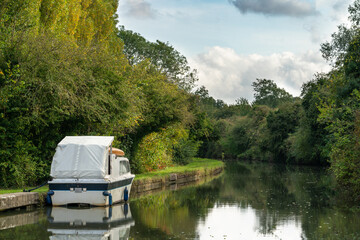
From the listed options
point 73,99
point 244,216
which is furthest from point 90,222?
point 73,99

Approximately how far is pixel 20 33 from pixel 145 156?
48.5ft

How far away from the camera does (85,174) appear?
18984mm

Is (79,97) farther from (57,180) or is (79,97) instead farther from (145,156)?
(145,156)

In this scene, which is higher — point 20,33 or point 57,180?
point 20,33

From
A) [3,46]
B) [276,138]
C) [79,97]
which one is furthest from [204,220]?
[276,138]

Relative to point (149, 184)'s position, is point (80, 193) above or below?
above

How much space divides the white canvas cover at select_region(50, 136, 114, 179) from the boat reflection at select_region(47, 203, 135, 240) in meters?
1.31

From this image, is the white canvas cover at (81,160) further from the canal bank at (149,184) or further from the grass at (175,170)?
the grass at (175,170)

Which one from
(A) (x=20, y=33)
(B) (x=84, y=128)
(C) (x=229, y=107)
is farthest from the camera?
(C) (x=229, y=107)

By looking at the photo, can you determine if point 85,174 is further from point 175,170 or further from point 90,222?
point 175,170

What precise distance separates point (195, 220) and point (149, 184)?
1266cm

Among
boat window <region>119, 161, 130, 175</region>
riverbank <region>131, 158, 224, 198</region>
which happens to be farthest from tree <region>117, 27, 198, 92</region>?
boat window <region>119, 161, 130, 175</region>

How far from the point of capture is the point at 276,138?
70688 mm

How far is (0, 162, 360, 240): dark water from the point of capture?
13406 mm
